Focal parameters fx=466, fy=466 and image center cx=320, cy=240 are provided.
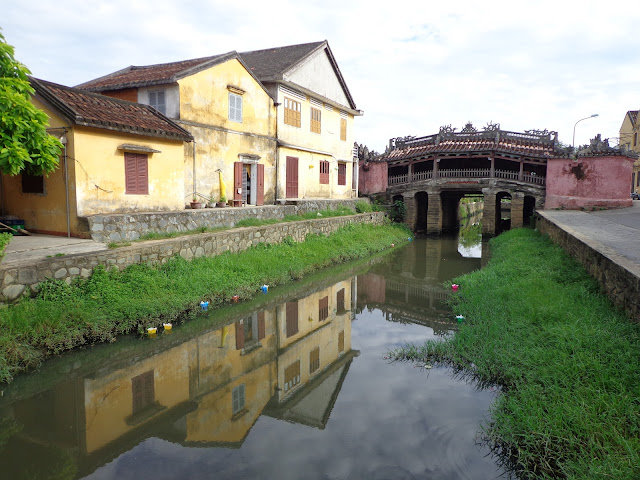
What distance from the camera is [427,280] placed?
14.1m

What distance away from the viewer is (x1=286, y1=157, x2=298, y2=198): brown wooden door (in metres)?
18.7

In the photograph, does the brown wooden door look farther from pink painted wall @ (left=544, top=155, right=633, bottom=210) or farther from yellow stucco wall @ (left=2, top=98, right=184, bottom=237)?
pink painted wall @ (left=544, top=155, right=633, bottom=210)

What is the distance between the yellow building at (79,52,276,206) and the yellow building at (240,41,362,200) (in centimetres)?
82

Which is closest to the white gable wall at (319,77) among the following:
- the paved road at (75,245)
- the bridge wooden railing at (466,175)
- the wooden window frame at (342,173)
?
the wooden window frame at (342,173)

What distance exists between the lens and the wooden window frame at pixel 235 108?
50.2 ft

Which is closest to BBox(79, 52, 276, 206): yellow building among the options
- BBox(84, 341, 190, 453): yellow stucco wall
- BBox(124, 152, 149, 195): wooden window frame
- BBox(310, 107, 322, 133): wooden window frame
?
BBox(124, 152, 149, 195): wooden window frame

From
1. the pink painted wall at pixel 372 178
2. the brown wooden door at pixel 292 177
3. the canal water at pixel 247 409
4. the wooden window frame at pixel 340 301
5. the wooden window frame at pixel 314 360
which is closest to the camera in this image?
the canal water at pixel 247 409

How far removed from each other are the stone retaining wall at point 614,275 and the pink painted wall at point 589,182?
531 inches

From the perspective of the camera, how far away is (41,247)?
8922 millimetres

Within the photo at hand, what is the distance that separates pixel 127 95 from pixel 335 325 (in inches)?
402

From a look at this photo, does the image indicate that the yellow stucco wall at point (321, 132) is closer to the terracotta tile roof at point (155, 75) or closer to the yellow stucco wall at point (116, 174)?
the terracotta tile roof at point (155, 75)

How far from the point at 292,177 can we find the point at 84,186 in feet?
31.8

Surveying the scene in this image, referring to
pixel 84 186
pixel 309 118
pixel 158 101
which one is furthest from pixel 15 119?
pixel 309 118

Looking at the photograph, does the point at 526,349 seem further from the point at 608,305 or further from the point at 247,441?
the point at 247,441
